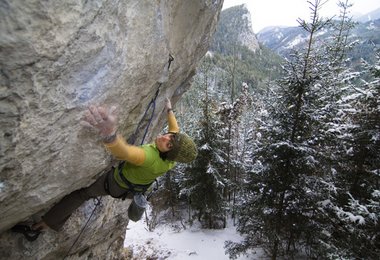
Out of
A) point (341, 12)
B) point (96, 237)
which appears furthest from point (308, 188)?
point (341, 12)

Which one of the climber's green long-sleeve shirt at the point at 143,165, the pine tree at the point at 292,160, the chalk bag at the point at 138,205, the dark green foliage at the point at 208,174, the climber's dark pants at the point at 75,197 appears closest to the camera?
the climber's green long-sleeve shirt at the point at 143,165

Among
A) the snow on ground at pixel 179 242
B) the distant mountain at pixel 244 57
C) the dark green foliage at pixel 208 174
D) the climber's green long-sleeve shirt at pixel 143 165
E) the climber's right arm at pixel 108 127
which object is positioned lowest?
the distant mountain at pixel 244 57

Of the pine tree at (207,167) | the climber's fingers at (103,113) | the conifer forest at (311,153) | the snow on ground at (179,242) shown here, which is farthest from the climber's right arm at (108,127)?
the pine tree at (207,167)

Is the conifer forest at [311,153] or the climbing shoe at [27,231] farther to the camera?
the conifer forest at [311,153]

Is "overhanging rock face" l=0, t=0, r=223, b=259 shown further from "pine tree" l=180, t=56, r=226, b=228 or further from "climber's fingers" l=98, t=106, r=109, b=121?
"pine tree" l=180, t=56, r=226, b=228

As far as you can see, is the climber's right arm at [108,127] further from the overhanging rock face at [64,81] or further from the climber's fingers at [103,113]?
the overhanging rock face at [64,81]

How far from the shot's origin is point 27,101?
2.76 meters

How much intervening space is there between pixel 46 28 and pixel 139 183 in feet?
7.33

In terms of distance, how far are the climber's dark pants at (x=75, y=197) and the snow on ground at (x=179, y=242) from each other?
8.83 meters

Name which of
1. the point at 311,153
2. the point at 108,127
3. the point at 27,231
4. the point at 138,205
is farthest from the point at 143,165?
the point at 311,153

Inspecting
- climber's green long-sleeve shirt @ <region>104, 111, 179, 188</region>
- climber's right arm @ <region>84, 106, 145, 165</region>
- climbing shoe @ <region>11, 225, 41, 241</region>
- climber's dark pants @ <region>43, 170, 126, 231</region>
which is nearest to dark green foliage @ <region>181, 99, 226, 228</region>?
climber's dark pants @ <region>43, 170, 126, 231</region>

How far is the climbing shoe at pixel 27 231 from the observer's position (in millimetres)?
4387

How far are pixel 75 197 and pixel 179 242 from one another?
11680mm

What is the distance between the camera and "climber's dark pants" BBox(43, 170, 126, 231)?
4.30 metres
